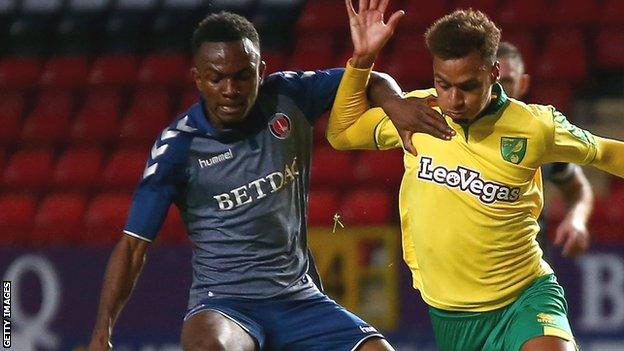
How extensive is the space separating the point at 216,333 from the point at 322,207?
3670 millimetres

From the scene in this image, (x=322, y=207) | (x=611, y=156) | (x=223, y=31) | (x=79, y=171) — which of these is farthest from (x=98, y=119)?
(x=611, y=156)

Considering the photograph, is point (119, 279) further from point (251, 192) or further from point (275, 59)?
point (275, 59)

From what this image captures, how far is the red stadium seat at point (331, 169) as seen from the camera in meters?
7.55

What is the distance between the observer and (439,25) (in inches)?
146

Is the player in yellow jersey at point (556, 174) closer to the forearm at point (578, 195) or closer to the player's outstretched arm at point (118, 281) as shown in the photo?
the forearm at point (578, 195)

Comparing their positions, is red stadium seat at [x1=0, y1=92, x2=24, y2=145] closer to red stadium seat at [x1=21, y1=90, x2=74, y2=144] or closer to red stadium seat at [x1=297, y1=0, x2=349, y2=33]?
red stadium seat at [x1=21, y1=90, x2=74, y2=144]

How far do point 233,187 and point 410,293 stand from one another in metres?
2.32

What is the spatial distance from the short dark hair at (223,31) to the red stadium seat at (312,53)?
4.51 metres

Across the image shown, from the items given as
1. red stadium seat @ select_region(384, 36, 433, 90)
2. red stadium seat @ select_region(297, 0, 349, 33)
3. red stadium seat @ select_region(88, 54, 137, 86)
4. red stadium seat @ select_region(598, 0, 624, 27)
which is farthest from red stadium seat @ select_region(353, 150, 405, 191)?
red stadium seat @ select_region(88, 54, 137, 86)

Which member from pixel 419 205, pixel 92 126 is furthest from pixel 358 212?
pixel 419 205

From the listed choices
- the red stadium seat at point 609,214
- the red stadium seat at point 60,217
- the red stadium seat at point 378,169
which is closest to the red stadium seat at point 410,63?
the red stadium seat at point 378,169

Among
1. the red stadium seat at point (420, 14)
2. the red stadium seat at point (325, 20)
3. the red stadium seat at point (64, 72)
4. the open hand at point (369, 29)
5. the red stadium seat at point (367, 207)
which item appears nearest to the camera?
the open hand at point (369, 29)

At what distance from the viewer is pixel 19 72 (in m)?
9.20

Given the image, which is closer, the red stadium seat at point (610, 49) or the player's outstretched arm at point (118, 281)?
the player's outstretched arm at point (118, 281)
